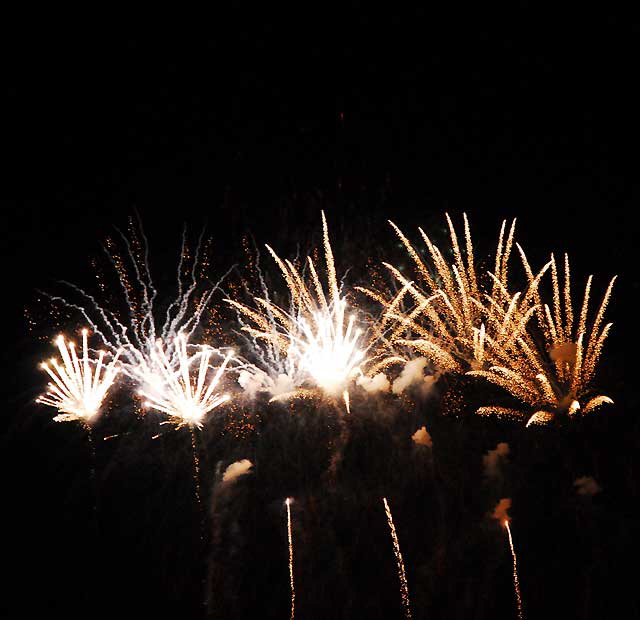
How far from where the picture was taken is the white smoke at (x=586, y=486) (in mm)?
21031

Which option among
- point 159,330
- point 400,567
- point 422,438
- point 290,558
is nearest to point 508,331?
point 422,438

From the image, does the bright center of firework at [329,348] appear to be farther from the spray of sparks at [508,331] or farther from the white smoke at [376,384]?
the white smoke at [376,384]

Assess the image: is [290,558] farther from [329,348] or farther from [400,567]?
[329,348]

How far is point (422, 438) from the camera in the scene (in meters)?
25.3

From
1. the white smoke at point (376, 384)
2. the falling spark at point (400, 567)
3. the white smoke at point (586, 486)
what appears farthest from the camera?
the white smoke at point (376, 384)

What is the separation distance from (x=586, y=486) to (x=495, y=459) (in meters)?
3.72

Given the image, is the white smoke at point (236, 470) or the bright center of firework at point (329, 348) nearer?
the bright center of firework at point (329, 348)

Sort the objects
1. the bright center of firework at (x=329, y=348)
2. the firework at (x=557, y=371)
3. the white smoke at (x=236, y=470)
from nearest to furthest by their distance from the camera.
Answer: the firework at (x=557, y=371)
the bright center of firework at (x=329, y=348)
the white smoke at (x=236, y=470)

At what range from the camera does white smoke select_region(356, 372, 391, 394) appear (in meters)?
28.3

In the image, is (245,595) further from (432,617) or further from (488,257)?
(488,257)

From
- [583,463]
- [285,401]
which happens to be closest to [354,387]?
[285,401]

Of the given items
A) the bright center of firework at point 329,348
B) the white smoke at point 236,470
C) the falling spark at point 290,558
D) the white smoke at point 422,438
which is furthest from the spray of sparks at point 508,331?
the white smoke at point 236,470

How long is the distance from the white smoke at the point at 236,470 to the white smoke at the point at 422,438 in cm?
829

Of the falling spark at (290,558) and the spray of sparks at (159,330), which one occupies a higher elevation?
the spray of sparks at (159,330)
